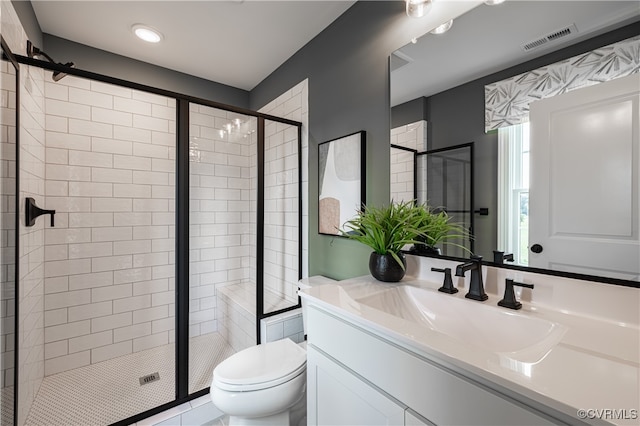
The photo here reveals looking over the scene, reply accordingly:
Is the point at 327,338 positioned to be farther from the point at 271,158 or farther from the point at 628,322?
the point at 271,158

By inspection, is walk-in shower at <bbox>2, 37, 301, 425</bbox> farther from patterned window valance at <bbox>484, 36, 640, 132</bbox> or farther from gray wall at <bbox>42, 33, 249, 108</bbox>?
patterned window valance at <bbox>484, 36, 640, 132</bbox>

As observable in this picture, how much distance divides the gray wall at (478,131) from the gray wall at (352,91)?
0.94 ft

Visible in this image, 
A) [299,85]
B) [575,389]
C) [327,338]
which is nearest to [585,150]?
[575,389]

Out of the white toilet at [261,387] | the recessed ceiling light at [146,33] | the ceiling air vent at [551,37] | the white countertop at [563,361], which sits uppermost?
the recessed ceiling light at [146,33]

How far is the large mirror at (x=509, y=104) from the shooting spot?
2.75 ft

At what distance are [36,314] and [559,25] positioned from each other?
299cm

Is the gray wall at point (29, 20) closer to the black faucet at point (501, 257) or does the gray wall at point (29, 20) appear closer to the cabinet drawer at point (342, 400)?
the cabinet drawer at point (342, 400)

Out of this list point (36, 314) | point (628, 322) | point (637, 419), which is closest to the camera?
point (637, 419)

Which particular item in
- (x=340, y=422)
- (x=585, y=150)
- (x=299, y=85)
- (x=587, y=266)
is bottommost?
(x=340, y=422)

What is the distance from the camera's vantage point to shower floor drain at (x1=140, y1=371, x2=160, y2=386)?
1.90 metres

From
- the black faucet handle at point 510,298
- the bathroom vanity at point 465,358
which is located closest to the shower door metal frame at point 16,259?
the bathroom vanity at point 465,358

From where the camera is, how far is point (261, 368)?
52.7 inches

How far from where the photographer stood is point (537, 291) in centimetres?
96

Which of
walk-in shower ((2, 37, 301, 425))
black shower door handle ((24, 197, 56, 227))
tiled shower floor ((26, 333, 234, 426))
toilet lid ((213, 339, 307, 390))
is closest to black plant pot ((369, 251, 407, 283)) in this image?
toilet lid ((213, 339, 307, 390))
